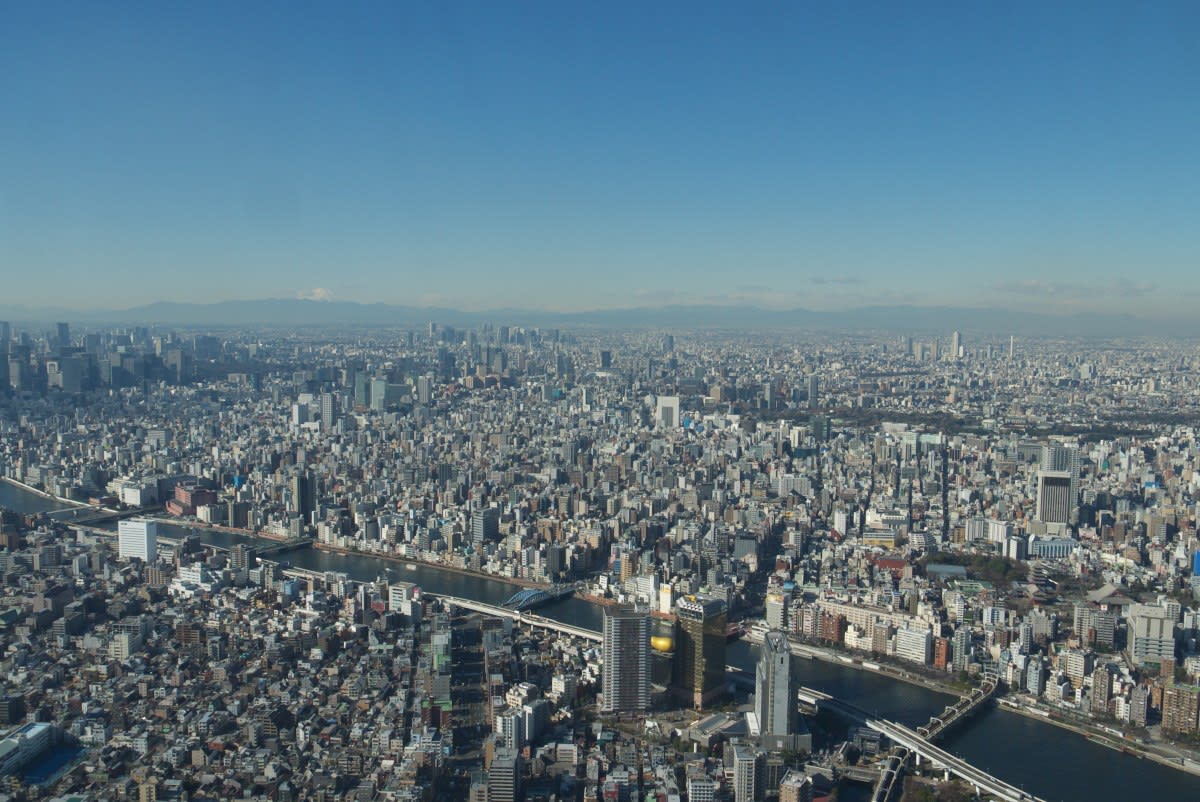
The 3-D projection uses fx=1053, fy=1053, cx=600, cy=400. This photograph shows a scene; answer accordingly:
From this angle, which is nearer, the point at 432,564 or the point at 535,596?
the point at 535,596

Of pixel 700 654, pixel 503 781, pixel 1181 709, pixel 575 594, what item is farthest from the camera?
pixel 575 594

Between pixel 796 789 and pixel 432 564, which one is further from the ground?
pixel 796 789

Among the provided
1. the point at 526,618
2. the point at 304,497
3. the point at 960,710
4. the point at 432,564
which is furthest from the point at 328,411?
the point at 960,710

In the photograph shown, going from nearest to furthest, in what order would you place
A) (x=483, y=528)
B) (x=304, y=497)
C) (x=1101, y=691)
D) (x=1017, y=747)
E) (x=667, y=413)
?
1. (x=1017, y=747)
2. (x=1101, y=691)
3. (x=483, y=528)
4. (x=304, y=497)
5. (x=667, y=413)

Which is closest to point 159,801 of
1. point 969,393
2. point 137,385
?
point 137,385

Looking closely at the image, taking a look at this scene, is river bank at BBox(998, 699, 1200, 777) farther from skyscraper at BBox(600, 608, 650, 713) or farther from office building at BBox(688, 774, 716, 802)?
office building at BBox(688, 774, 716, 802)

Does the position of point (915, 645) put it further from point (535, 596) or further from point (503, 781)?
point (503, 781)

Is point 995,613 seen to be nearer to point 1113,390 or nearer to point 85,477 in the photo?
point 85,477

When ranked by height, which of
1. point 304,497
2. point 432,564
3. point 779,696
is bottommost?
point 432,564
